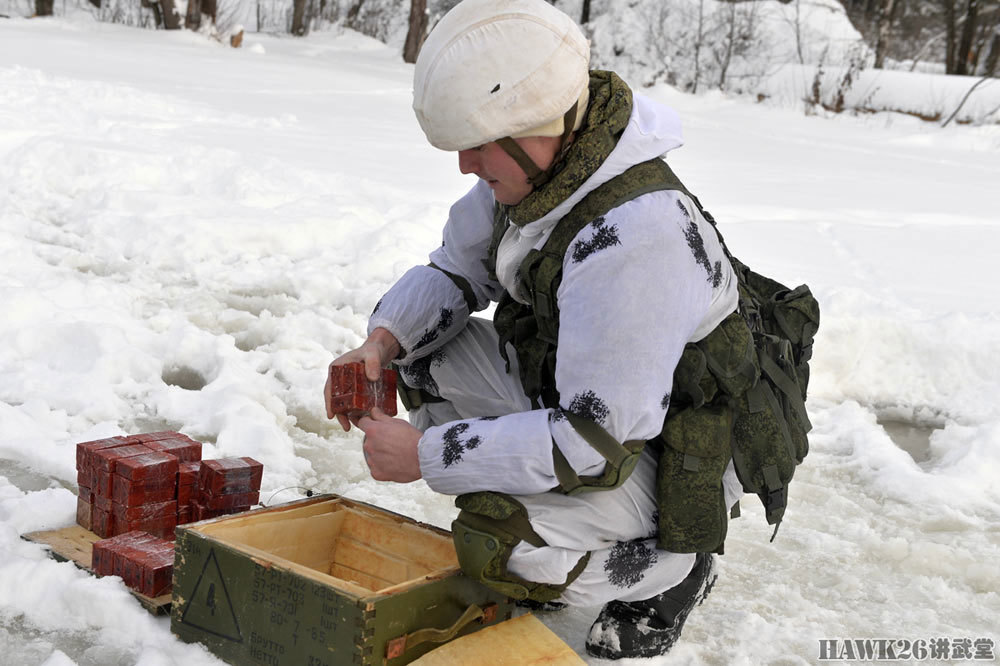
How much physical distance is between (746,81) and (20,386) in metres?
17.1

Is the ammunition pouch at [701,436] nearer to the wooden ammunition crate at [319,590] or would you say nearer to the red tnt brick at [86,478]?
the wooden ammunition crate at [319,590]

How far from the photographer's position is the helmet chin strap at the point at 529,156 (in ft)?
6.44

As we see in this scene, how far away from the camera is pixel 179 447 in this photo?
263 centimetres

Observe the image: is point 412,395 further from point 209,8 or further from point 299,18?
point 299,18

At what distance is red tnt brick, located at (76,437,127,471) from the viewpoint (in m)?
2.51

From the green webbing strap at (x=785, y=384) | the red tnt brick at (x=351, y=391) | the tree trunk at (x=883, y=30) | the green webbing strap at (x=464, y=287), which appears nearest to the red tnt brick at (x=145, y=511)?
the red tnt brick at (x=351, y=391)

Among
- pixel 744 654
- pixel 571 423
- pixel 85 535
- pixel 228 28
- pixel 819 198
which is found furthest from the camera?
pixel 228 28

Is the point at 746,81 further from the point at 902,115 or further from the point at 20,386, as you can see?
the point at 20,386

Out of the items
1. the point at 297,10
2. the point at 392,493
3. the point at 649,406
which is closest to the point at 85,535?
the point at 392,493

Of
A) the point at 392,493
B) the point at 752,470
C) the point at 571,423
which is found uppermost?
the point at 571,423

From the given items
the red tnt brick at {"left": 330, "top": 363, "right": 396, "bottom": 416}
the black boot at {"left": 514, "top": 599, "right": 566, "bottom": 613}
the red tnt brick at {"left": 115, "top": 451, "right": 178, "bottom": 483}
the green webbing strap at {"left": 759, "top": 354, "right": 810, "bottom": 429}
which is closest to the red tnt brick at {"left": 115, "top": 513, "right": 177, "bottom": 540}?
the red tnt brick at {"left": 115, "top": 451, "right": 178, "bottom": 483}

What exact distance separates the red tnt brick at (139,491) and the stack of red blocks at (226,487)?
0.08m

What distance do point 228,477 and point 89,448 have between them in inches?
13.6

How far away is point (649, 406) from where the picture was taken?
1878mm
